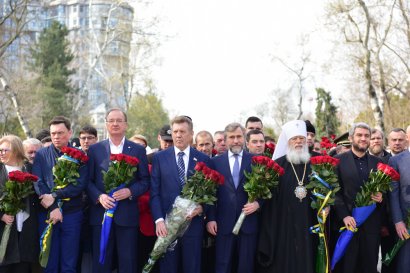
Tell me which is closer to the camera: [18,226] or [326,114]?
[18,226]

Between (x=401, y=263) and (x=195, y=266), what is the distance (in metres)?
2.88

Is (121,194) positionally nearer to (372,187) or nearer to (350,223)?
(350,223)

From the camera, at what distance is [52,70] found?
4116cm

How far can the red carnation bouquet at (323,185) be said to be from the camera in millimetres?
6812

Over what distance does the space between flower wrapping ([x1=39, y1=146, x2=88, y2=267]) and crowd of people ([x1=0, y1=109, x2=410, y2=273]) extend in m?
0.11

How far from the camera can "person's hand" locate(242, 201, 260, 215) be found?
6875 mm

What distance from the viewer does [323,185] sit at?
270 inches

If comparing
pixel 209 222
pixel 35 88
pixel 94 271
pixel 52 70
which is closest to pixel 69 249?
pixel 94 271

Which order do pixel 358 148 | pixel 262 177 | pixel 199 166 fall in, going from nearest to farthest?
1. pixel 199 166
2. pixel 262 177
3. pixel 358 148

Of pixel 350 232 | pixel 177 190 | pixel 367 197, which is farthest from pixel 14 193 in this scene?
pixel 367 197

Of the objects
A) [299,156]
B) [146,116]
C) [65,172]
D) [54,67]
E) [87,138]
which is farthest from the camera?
[146,116]

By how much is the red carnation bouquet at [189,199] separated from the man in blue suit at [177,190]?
0.11 m

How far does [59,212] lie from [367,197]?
162 inches

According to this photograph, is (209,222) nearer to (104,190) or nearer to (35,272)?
(104,190)
